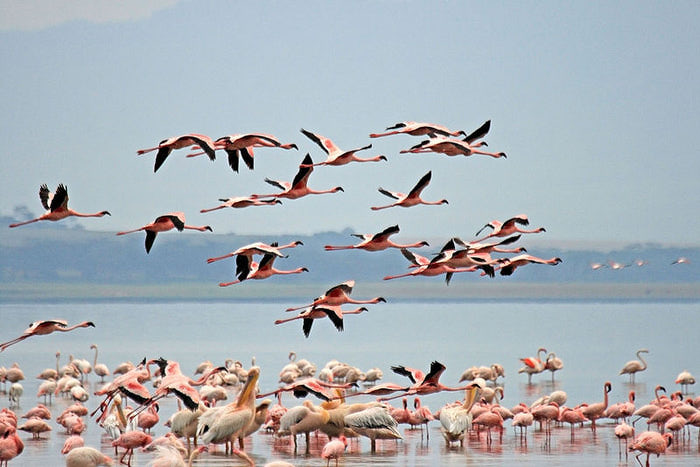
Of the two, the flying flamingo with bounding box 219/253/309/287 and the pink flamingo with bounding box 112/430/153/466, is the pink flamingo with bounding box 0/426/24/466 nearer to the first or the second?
the pink flamingo with bounding box 112/430/153/466

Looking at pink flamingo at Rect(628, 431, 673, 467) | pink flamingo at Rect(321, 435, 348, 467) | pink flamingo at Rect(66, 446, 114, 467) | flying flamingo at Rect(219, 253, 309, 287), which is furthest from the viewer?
flying flamingo at Rect(219, 253, 309, 287)

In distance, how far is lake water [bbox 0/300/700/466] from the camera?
42.1 feet

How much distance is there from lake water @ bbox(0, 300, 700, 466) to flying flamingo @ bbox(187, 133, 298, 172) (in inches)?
123

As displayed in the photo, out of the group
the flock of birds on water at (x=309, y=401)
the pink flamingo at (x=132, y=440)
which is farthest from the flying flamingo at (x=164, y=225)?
the pink flamingo at (x=132, y=440)

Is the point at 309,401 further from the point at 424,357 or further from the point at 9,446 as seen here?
the point at 424,357

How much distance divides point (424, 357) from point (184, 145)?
17141 millimetres

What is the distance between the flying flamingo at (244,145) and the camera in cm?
1183

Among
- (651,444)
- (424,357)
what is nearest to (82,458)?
(651,444)

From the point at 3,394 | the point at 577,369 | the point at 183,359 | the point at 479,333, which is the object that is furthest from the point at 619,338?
the point at 3,394

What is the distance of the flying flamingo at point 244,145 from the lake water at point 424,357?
313 centimetres

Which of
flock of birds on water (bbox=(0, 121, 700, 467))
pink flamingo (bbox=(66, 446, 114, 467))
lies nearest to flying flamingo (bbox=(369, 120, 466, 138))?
flock of birds on water (bbox=(0, 121, 700, 467))

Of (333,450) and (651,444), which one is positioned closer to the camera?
(333,450)

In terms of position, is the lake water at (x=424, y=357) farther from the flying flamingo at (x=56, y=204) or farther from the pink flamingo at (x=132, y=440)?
the flying flamingo at (x=56, y=204)

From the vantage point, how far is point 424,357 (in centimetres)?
2783
